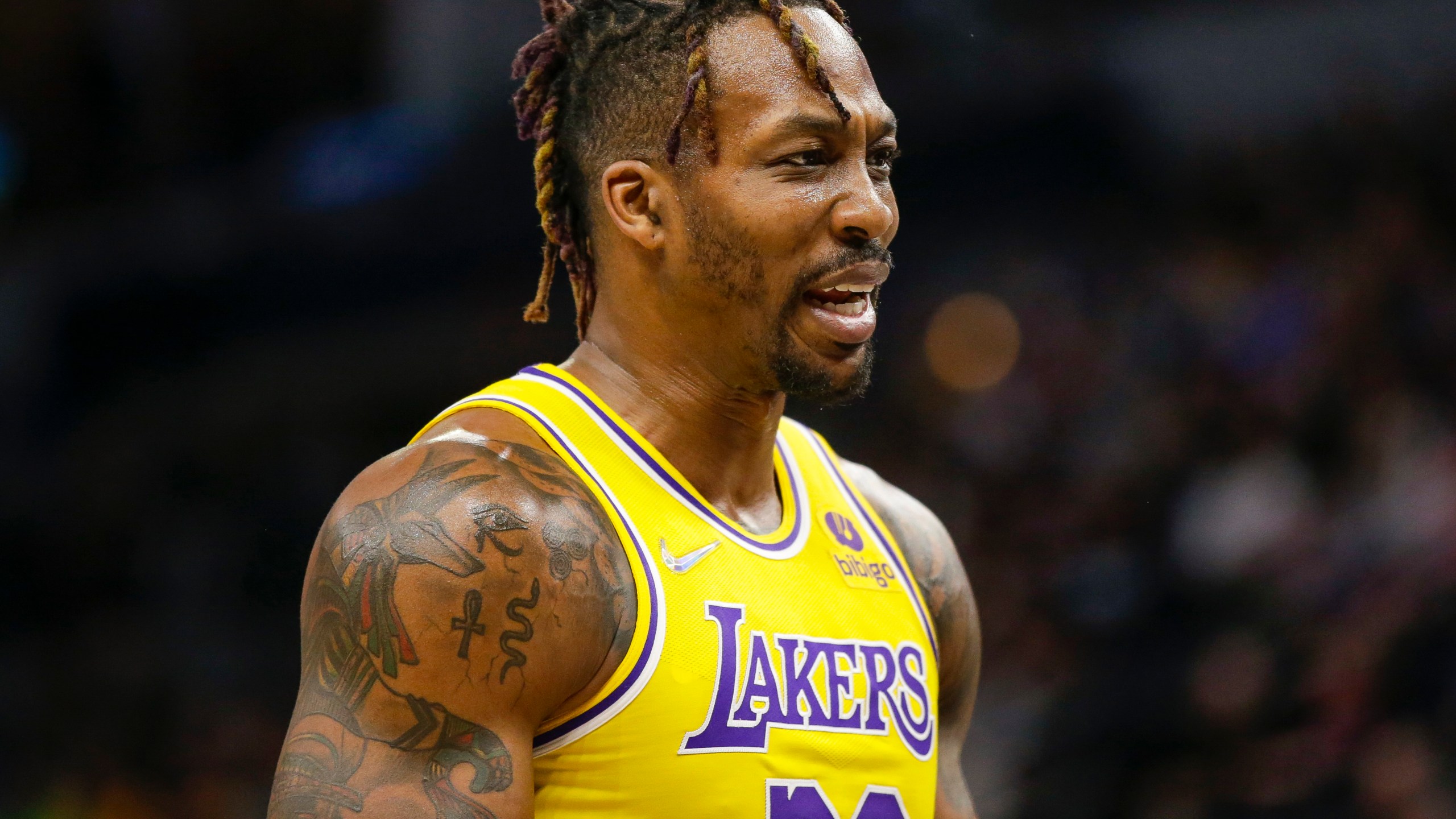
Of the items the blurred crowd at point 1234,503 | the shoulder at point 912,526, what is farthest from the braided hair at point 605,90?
the blurred crowd at point 1234,503

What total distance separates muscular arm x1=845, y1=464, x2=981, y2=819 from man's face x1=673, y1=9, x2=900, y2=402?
545mm

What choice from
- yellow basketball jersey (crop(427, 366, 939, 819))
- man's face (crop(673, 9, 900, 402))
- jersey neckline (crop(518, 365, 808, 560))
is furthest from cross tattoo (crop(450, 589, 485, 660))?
man's face (crop(673, 9, 900, 402))

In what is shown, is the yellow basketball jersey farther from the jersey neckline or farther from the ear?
the ear

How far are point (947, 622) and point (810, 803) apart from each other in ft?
2.34

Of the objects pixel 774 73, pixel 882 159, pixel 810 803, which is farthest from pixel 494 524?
pixel 882 159

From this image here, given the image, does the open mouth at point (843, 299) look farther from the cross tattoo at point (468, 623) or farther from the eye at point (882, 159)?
the cross tattoo at point (468, 623)

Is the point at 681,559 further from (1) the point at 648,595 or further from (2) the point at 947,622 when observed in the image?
(2) the point at 947,622

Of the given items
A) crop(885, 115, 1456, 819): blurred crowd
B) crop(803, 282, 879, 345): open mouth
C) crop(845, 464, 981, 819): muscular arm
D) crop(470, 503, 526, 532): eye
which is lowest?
crop(885, 115, 1456, 819): blurred crowd

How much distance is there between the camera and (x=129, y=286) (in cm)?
846

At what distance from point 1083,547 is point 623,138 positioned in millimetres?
4414

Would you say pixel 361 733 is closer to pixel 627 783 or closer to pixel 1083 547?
pixel 627 783

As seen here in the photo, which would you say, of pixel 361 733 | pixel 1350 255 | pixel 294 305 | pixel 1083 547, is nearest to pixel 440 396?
pixel 294 305

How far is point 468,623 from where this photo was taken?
7.19 feet

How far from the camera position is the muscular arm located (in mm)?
3094
